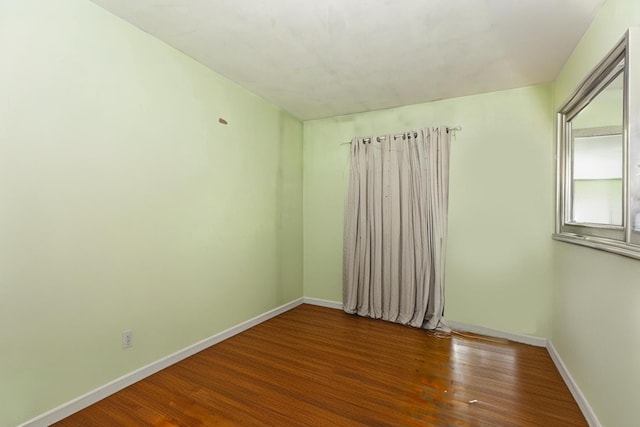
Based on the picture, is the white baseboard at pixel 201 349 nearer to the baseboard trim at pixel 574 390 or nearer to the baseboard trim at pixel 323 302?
the baseboard trim at pixel 574 390

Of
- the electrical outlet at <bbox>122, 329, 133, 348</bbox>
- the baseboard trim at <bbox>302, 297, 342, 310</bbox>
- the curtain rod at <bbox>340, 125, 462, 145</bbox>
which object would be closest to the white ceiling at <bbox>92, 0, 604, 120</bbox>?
the curtain rod at <bbox>340, 125, 462, 145</bbox>

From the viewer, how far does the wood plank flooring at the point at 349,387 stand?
1700mm

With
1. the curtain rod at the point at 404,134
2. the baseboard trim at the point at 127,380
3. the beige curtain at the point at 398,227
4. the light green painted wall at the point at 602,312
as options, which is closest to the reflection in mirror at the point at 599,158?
the light green painted wall at the point at 602,312

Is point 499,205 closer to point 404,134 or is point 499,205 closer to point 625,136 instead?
point 404,134

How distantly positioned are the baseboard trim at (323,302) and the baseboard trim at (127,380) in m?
0.91

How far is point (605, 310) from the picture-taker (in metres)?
1.56

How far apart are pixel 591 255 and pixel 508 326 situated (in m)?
1.35

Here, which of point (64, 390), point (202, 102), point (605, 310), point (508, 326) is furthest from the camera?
point (508, 326)

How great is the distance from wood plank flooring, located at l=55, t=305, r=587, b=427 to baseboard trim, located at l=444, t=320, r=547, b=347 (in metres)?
0.09

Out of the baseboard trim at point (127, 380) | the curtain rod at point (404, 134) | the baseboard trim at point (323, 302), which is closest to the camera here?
the baseboard trim at point (127, 380)

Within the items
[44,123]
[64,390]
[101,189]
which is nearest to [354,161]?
[101,189]

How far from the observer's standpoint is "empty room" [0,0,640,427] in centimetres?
157

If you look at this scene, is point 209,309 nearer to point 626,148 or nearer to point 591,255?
point 591,255

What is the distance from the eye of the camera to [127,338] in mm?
1994
